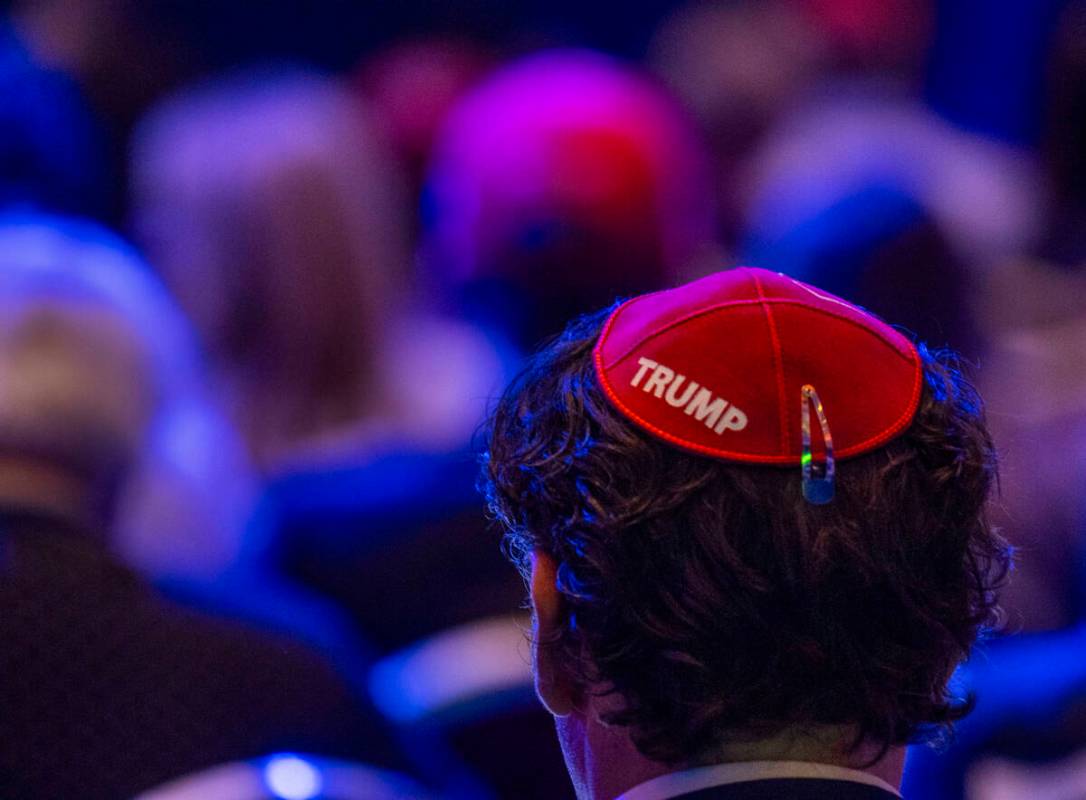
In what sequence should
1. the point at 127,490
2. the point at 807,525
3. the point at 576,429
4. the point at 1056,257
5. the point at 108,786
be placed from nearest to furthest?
1. the point at 807,525
2. the point at 576,429
3. the point at 108,786
4. the point at 127,490
5. the point at 1056,257

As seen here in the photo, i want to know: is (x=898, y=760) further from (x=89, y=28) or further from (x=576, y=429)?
(x=89, y=28)

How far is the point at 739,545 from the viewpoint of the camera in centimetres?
131

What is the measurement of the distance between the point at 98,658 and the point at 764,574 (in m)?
0.89

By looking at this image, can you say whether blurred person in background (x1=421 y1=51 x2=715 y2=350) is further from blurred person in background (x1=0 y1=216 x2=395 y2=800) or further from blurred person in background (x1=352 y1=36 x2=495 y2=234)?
blurred person in background (x1=352 y1=36 x2=495 y2=234)

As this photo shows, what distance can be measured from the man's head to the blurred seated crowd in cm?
41

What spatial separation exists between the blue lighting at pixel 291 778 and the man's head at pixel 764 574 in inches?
21.0

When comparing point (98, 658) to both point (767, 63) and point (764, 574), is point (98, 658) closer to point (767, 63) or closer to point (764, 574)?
point (764, 574)

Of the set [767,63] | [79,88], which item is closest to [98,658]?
[79,88]

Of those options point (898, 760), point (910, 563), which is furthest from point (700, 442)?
point (898, 760)

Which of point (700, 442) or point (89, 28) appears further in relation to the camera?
point (89, 28)

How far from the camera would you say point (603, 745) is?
1410mm

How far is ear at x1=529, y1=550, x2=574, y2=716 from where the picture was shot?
141 centimetres

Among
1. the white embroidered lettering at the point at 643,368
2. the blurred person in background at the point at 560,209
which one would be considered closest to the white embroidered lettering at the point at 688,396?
the white embroidered lettering at the point at 643,368

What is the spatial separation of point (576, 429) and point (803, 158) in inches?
143
